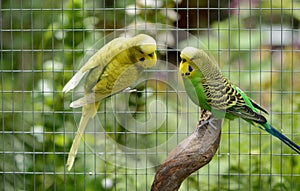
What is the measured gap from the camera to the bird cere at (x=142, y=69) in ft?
6.55

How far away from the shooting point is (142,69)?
2.05 meters

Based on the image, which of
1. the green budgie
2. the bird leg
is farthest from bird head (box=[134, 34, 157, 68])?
the bird leg

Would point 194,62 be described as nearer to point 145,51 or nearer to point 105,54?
point 145,51

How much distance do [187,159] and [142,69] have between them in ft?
1.01

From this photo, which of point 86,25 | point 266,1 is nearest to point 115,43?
point 86,25

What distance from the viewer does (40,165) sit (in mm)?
2816

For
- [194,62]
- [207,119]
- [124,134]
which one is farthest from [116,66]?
[124,134]

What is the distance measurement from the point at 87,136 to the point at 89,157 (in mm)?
150

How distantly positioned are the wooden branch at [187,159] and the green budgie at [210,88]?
0.28 ft

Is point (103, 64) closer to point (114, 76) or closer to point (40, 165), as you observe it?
point (114, 76)

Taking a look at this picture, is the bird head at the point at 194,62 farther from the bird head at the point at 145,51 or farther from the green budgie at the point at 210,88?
the bird head at the point at 145,51

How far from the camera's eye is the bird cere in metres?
2.00

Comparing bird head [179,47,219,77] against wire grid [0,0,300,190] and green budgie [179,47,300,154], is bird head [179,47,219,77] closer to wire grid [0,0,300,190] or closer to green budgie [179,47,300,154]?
green budgie [179,47,300,154]

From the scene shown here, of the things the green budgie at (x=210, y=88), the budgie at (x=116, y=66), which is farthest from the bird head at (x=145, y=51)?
the green budgie at (x=210, y=88)
